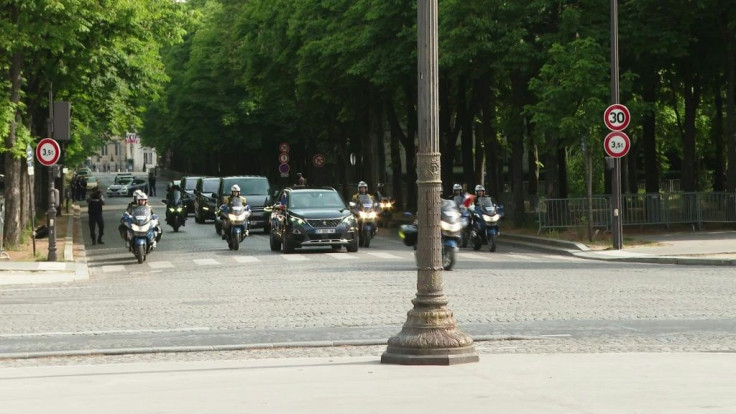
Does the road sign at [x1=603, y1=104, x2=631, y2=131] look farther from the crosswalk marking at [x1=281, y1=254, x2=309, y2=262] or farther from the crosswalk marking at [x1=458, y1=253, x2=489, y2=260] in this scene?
the crosswalk marking at [x1=281, y1=254, x2=309, y2=262]

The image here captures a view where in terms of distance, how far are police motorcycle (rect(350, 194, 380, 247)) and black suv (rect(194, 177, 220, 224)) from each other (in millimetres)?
18857

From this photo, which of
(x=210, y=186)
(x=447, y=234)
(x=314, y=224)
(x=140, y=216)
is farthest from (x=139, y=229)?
(x=210, y=186)

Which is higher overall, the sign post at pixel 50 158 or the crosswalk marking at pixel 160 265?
the sign post at pixel 50 158

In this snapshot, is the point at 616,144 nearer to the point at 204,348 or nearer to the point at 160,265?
the point at 160,265

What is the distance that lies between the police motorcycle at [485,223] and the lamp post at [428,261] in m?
24.5

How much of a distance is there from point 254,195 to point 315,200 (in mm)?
13419

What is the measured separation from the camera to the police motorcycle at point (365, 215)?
41.1 m

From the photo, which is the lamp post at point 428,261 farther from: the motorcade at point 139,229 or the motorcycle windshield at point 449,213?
the motorcade at point 139,229

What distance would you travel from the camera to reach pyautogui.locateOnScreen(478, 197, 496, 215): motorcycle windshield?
126 ft

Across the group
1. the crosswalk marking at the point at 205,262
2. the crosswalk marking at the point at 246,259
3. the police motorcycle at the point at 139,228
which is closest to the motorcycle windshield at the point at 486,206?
the crosswalk marking at the point at 246,259

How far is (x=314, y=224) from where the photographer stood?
37.1 meters

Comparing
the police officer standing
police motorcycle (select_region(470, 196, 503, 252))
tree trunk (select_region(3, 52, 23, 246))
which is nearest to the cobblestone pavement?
police motorcycle (select_region(470, 196, 503, 252))

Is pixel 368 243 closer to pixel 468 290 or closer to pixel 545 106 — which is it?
pixel 545 106

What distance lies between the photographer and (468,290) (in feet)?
77.9
